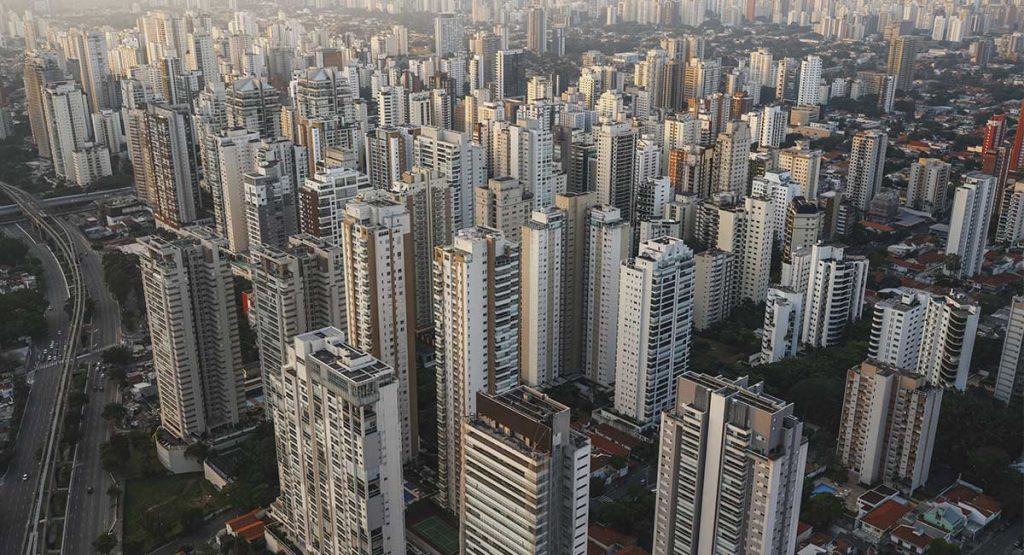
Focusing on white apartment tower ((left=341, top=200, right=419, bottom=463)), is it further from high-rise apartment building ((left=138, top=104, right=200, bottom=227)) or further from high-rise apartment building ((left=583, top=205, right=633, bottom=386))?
high-rise apartment building ((left=138, top=104, right=200, bottom=227))

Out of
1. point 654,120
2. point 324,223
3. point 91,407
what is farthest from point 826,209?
point 91,407

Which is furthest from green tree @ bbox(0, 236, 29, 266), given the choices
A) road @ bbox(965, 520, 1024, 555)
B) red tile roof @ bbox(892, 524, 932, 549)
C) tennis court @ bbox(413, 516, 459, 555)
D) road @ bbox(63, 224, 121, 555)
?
road @ bbox(965, 520, 1024, 555)

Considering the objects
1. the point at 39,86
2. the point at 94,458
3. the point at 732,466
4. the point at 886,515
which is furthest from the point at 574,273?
the point at 39,86

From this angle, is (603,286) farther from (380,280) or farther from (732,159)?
(732,159)

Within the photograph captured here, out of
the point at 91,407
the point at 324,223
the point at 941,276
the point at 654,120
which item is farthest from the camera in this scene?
the point at 654,120

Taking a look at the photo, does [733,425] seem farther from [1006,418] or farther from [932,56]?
[932,56]

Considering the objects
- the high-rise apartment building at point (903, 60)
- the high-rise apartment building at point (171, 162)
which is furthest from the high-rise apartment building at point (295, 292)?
the high-rise apartment building at point (903, 60)
